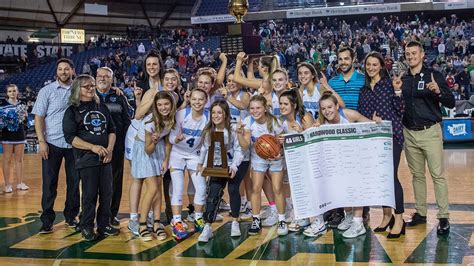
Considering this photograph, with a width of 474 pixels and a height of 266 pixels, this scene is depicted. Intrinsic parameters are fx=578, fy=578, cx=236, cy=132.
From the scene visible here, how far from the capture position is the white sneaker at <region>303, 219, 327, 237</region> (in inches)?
219

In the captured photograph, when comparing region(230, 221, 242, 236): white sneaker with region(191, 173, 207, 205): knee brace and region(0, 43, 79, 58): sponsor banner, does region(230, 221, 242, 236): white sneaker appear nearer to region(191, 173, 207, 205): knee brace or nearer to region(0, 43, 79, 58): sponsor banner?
region(191, 173, 207, 205): knee brace

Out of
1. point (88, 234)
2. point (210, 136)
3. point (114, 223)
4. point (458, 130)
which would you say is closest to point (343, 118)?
point (210, 136)

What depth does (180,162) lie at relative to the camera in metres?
5.67

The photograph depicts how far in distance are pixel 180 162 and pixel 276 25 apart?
25463mm

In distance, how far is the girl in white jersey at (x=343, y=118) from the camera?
5352mm

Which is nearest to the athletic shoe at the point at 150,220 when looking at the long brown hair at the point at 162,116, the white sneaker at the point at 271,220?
the long brown hair at the point at 162,116

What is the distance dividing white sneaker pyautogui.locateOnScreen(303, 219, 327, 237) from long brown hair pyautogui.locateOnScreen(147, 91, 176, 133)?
5.46ft

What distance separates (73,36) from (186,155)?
108 ft

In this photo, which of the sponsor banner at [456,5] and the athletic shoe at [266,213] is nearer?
the athletic shoe at [266,213]

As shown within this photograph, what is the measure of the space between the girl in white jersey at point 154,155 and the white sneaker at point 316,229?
1397 mm

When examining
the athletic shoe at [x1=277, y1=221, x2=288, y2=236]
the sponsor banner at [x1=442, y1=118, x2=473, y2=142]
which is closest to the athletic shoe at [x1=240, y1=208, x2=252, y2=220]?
the athletic shoe at [x1=277, y1=221, x2=288, y2=236]

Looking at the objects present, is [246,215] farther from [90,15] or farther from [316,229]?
[90,15]

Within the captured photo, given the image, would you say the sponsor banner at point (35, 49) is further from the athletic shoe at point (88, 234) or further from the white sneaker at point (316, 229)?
the white sneaker at point (316, 229)

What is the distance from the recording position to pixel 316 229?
5605 mm
